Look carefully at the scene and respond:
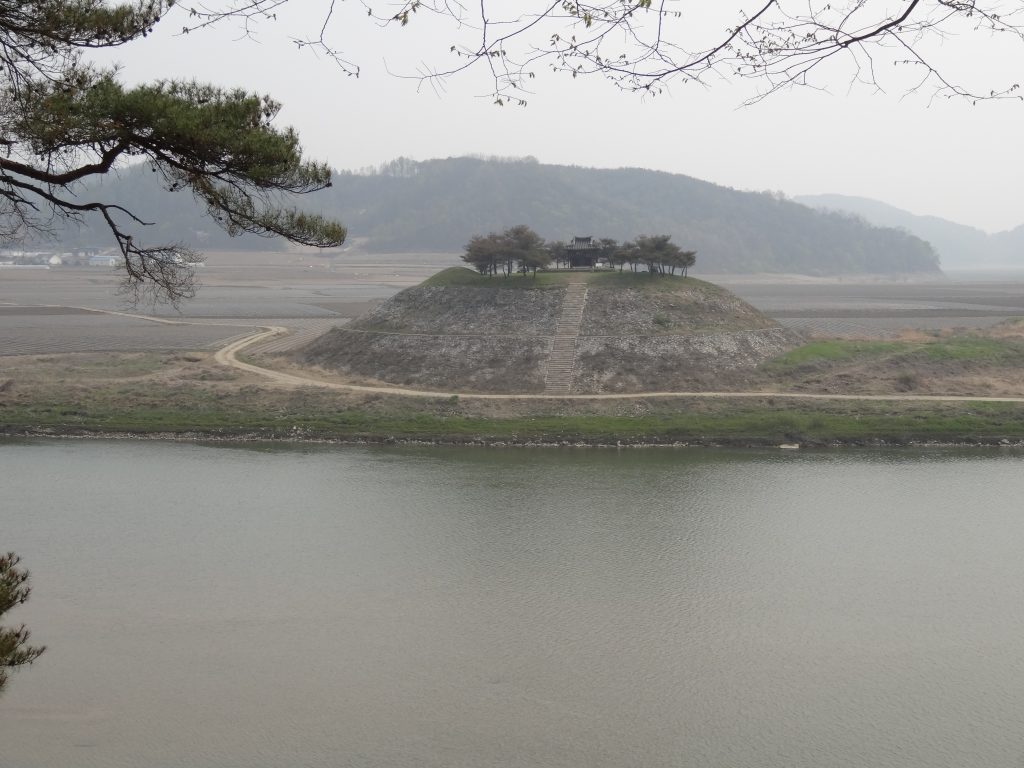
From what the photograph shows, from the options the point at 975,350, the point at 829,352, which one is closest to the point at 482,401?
the point at 829,352

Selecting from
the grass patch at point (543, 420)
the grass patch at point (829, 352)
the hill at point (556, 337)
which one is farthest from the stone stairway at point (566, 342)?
the grass patch at point (829, 352)

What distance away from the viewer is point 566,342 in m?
49.3

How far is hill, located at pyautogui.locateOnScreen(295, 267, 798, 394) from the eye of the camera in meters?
46.9

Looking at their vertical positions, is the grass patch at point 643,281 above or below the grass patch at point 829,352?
above

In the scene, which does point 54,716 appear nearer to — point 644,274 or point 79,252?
point 644,274

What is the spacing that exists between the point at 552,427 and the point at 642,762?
2579 centimetres

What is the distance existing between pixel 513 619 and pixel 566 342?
1186 inches

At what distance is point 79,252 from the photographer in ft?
538

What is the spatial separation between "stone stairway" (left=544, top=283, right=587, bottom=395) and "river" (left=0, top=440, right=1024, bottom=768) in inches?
529

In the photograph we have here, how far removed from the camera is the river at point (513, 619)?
1566cm

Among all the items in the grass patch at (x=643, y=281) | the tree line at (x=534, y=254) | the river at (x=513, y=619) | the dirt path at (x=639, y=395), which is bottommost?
the river at (x=513, y=619)

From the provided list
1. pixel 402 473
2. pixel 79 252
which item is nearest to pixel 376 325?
pixel 402 473

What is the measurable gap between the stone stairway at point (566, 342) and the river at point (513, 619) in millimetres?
13448

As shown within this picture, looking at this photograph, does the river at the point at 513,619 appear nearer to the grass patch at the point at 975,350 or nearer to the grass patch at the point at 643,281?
the grass patch at the point at 975,350
